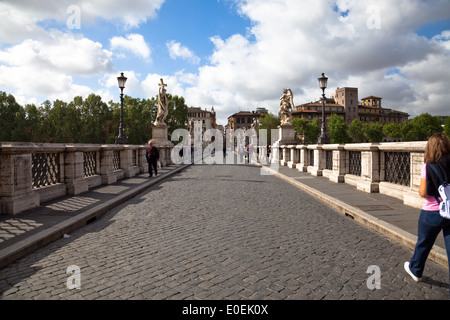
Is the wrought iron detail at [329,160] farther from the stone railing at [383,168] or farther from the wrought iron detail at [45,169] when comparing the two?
the wrought iron detail at [45,169]

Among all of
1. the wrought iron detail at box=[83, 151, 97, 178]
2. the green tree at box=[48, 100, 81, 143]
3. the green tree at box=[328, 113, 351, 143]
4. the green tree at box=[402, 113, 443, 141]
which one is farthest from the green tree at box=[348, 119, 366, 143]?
the wrought iron detail at box=[83, 151, 97, 178]

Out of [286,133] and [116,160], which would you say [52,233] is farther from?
[286,133]

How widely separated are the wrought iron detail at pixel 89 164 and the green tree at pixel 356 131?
110127mm

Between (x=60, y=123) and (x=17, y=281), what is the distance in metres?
76.4

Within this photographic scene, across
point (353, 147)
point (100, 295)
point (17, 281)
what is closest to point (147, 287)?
point (100, 295)

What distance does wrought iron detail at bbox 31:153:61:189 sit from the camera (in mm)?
7962

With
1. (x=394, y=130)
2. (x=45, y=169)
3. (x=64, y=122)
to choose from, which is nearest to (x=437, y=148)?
(x=45, y=169)

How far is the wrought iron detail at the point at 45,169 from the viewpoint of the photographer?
26.1ft

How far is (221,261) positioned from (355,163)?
8.98 metres

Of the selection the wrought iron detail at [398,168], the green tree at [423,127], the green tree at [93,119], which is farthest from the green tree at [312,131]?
the wrought iron detail at [398,168]

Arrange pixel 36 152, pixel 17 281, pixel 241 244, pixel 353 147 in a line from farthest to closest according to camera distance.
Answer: pixel 353 147
pixel 36 152
pixel 241 244
pixel 17 281

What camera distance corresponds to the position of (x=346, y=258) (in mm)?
4336

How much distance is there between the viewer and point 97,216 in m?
7.06
